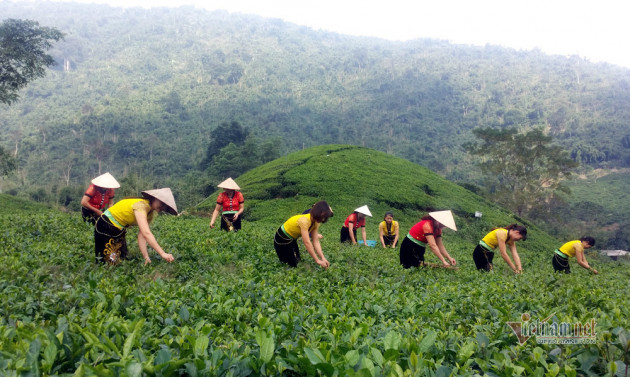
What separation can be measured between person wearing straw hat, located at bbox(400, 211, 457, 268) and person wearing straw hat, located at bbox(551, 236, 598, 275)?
3.62m

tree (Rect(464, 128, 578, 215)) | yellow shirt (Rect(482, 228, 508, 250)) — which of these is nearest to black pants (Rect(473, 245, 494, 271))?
yellow shirt (Rect(482, 228, 508, 250))

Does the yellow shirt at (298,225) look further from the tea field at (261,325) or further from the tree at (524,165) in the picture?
the tree at (524,165)

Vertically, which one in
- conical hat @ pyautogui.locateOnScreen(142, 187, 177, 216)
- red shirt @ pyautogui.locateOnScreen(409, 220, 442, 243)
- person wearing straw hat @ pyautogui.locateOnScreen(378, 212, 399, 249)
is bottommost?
person wearing straw hat @ pyautogui.locateOnScreen(378, 212, 399, 249)

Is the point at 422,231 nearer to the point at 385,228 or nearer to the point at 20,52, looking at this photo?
the point at 385,228

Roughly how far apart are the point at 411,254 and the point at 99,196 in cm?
718

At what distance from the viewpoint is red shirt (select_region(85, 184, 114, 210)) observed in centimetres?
916

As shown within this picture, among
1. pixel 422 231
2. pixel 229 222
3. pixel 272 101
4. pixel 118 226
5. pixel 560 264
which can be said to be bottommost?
pixel 272 101

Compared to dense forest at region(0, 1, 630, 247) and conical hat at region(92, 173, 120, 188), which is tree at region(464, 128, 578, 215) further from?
conical hat at region(92, 173, 120, 188)

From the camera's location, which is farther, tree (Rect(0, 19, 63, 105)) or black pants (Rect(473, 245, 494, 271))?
tree (Rect(0, 19, 63, 105))

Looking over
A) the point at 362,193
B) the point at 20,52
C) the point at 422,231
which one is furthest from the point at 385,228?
the point at 20,52

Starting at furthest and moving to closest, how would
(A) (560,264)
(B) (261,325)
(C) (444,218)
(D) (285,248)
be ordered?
(A) (560,264)
(C) (444,218)
(D) (285,248)
(B) (261,325)

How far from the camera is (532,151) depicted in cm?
3881

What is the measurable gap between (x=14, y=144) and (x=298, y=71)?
3220 inches

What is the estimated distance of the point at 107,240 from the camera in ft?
20.0
